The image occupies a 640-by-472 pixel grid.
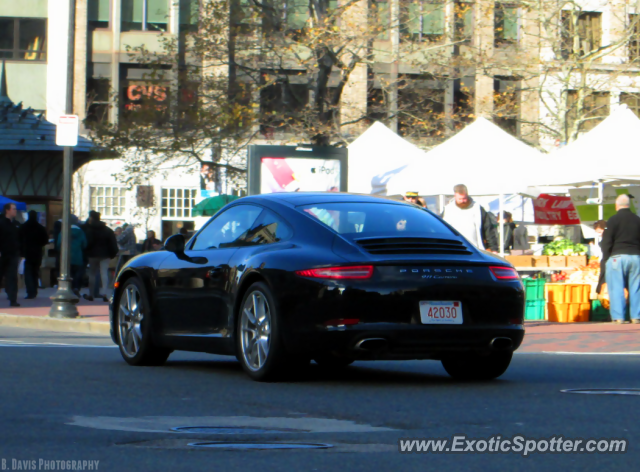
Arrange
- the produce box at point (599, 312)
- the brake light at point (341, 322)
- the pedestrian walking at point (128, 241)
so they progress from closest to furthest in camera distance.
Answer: the brake light at point (341, 322) < the produce box at point (599, 312) < the pedestrian walking at point (128, 241)

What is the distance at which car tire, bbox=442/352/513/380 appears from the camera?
30.7ft

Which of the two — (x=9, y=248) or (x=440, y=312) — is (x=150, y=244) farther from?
(x=440, y=312)

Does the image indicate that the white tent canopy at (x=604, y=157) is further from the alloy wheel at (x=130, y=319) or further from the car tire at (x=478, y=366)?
the alloy wheel at (x=130, y=319)

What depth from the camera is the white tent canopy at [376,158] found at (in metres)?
26.4

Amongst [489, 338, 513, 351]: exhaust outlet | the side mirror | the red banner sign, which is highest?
the red banner sign

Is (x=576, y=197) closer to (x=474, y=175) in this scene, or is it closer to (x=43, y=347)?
(x=474, y=175)

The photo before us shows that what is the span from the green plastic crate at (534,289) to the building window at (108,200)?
110 feet

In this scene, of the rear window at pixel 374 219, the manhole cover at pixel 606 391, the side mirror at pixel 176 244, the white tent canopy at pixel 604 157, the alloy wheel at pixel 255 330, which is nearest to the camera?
the manhole cover at pixel 606 391

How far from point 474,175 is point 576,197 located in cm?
341

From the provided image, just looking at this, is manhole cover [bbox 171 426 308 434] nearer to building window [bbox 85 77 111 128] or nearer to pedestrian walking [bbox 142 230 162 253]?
pedestrian walking [bbox 142 230 162 253]

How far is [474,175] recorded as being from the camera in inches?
779

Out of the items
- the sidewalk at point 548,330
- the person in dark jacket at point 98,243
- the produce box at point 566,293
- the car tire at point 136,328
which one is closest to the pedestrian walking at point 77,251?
the person in dark jacket at point 98,243

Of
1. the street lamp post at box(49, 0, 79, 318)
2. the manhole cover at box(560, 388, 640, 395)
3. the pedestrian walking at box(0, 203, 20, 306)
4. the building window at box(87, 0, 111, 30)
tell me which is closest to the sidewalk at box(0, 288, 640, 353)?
the street lamp post at box(49, 0, 79, 318)

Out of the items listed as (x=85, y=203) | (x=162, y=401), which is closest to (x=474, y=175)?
(x=162, y=401)
